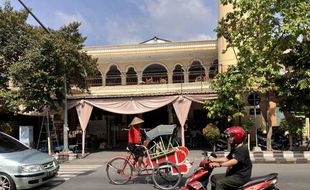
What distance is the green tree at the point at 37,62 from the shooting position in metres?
20.9

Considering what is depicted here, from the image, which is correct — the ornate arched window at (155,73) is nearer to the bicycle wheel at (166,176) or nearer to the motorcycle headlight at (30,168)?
the bicycle wheel at (166,176)

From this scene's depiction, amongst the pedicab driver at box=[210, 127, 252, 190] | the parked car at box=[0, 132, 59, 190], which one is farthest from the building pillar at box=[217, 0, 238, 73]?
the pedicab driver at box=[210, 127, 252, 190]

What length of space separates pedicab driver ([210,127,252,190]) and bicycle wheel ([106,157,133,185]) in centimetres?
504

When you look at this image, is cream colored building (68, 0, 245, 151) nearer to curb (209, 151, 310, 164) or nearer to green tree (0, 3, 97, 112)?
green tree (0, 3, 97, 112)

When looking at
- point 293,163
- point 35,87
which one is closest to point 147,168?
point 293,163

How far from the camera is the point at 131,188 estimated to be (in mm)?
11430

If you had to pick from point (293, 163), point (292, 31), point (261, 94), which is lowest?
point (293, 163)

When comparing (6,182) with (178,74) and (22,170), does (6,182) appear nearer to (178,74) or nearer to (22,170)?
(22,170)

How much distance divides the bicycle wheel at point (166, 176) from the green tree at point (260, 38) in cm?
920

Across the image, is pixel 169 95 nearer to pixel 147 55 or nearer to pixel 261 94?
pixel 261 94

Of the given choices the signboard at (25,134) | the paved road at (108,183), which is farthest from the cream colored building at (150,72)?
the paved road at (108,183)

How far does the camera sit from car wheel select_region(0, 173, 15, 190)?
1059cm

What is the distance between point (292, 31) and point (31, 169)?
11.7m

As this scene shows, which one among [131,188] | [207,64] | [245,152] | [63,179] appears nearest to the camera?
[245,152]
